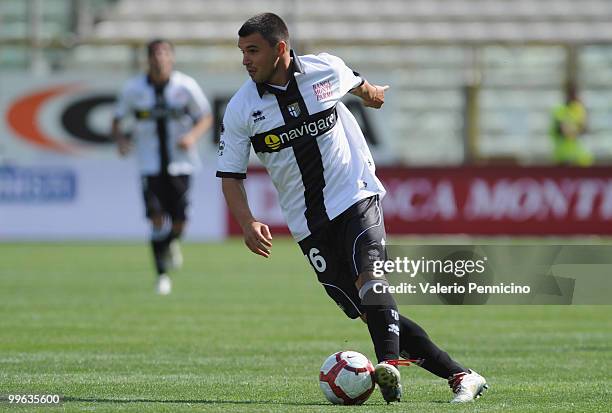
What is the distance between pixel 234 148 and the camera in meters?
7.03

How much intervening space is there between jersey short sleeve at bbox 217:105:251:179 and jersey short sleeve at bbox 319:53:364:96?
62 centimetres

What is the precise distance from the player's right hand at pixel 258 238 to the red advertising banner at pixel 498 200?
15.8m

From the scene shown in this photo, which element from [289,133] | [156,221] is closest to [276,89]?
[289,133]

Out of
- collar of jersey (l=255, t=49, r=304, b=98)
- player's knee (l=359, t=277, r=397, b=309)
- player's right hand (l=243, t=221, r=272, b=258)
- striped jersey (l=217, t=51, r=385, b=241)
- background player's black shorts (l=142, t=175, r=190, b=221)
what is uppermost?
collar of jersey (l=255, t=49, r=304, b=98)

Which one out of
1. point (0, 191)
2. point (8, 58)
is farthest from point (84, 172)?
point (8, 58)

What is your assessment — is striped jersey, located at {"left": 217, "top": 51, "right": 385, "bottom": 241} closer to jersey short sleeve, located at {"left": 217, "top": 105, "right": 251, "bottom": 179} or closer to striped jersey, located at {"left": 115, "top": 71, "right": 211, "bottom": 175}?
jersey short sleeve, located at {"left": 217, "top": 105, "right": 251, "bottom": 179}

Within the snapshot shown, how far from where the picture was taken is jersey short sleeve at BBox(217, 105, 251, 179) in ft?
23.0

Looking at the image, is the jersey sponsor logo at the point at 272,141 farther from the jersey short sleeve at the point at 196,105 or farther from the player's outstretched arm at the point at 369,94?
the jersey short sleeve at the point at 196,105

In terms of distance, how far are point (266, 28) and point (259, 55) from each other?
0.48 ft

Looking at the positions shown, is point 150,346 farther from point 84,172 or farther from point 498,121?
point 498,121

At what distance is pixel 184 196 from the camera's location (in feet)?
50.1

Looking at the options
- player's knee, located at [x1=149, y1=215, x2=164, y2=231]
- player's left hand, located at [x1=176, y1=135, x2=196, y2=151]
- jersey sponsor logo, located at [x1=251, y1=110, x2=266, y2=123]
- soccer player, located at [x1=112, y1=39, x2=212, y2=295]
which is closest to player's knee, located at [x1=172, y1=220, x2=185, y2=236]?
soccer player, located at [x1=112, y1=39, x2=212, y2=295]

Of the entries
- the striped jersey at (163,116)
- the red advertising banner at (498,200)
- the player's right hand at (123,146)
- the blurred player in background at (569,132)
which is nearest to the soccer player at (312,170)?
the striped jersey at (163,116)

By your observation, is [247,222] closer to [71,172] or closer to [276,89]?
[276,89]
